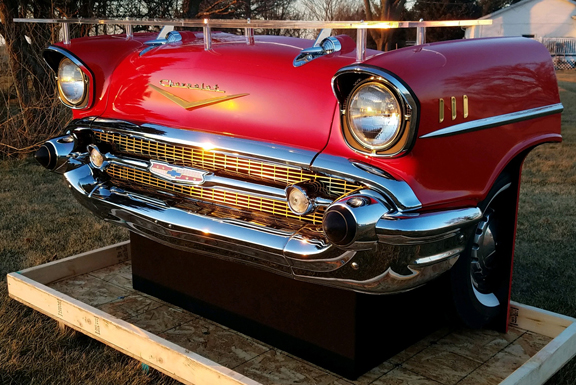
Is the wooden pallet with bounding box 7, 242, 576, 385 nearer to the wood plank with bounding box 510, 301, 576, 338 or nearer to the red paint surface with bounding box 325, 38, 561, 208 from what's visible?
the wood plank with bounding box 510, 301, 576, 338

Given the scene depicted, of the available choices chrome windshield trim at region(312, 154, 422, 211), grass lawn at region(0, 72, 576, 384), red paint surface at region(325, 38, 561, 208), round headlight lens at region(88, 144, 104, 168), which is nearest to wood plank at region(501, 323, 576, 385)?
grass lawn at region(0, 72, 576, 384)

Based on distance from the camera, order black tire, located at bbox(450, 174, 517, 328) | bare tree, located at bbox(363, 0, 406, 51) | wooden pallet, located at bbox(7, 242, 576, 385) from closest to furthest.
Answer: wooden pallet, located at bbox(7, 242, 576, 385) → black tire, located at bbox(450, 174, 517, 328) → bare tree, located at bbox(363, 0, 406, 51)

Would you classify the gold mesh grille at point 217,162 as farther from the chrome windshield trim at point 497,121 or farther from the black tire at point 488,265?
the black tire at point 488,265

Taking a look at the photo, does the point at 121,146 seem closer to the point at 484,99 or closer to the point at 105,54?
the point at 105,54

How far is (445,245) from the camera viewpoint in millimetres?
1922

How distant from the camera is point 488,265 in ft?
8.47

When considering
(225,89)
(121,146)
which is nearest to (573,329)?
(225,89)

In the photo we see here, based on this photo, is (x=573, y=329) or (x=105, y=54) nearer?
(x=573, y=329)

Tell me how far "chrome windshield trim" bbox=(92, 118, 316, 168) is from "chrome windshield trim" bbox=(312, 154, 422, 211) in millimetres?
94

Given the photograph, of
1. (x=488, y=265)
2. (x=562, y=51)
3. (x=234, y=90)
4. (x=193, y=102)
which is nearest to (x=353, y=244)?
(x=234, y=90)

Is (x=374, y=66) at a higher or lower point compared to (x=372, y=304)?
higher

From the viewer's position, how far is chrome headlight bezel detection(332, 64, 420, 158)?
69.7 inches

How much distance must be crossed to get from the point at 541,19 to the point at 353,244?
34.6 meters

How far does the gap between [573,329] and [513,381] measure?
0.60 meters
